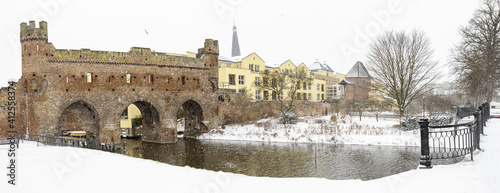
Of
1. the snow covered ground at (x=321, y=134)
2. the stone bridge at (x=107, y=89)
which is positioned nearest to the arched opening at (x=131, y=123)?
the stone bridge at (x=107, y=89)

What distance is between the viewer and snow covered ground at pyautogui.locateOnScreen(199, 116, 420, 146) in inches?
992

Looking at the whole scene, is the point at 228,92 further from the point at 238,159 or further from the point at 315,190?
the point at 315,190

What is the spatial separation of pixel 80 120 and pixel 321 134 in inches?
847

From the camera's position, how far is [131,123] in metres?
37.4

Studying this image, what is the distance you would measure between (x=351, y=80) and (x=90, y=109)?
51462mm

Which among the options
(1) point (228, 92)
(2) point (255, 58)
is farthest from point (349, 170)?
(2) point (255, 58)

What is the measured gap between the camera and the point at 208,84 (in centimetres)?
3259

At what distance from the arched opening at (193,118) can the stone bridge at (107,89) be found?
111 mm

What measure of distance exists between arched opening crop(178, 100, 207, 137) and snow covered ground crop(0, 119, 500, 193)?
825 inches

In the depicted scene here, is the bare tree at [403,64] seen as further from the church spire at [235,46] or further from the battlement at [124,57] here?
the church spire at [235,46]

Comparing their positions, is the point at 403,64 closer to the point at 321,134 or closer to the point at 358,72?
the point at 321,134

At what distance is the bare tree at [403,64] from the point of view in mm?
28031

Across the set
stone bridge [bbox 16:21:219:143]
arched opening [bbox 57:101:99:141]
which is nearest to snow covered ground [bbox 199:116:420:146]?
stone bridge [bbox 16:21:219:143]

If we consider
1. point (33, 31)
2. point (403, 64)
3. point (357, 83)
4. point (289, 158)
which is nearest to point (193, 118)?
point (289, 158)
